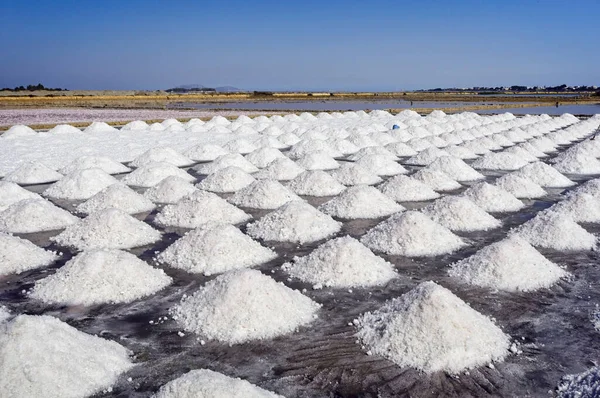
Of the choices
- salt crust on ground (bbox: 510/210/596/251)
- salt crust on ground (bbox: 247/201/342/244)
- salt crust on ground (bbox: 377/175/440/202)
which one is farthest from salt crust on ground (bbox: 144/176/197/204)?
salt crust on ground (bbox: 510/210/596/251)

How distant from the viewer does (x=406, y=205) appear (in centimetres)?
684

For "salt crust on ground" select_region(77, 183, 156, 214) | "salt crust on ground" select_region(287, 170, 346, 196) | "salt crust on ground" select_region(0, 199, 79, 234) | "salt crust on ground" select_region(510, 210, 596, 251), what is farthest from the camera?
"salt crust on ground" select_region(287, 170, 346, 196)

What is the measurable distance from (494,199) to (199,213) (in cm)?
363

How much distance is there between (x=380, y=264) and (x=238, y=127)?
36.9ft

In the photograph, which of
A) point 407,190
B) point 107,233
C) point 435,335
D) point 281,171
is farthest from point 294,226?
point 281,171

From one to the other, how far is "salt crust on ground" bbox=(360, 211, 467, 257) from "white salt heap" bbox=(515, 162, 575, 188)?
11.0ft

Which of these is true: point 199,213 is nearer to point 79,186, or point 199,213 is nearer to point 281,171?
point 79,186

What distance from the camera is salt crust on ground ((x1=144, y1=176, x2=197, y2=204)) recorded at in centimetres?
693

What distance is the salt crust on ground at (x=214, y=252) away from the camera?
4.54 metres

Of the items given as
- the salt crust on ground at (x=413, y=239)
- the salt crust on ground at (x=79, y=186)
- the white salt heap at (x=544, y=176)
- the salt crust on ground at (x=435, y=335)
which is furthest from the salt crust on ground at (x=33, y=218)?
the white salt heap at (x=544, y=176)

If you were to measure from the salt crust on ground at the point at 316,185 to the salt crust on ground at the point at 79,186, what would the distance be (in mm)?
2706

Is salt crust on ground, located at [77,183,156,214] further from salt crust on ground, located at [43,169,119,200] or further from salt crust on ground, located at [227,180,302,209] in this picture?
salt crust on ground, located at [227,180,302,209]

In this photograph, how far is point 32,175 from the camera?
8.08m

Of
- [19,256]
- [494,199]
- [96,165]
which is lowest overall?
[19,256]
